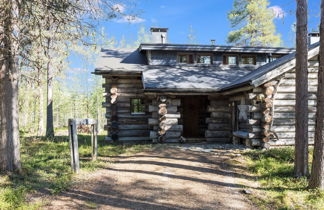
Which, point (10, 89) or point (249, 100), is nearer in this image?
point (10, 89)

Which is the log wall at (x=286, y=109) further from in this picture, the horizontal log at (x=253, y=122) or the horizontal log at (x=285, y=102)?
the horizontal log at (x=253, y=122)

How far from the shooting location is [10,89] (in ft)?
22.3

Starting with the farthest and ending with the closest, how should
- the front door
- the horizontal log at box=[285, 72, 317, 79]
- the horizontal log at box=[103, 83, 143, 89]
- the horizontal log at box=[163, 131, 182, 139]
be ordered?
the front door
the horizontal log at box=[103, 83, 143, 89]
the horizontal log at box=[163, 131, 182, 139]
the horizontal log at box=[285, 72, 317, 79]

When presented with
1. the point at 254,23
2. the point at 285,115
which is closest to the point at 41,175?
the point at 285,115

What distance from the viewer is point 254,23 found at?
2692cm

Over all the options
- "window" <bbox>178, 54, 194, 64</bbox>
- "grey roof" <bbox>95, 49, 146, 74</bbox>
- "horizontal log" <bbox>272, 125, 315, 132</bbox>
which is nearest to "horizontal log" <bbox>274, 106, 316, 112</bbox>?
"horizontal log" <bbox>272, 125, 315, 132</bbox>

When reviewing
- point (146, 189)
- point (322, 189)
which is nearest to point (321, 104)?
point (322, 189)

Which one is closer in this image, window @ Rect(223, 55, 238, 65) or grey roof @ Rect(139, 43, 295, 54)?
grey roof @ Rect(139, 43, 295, 54)

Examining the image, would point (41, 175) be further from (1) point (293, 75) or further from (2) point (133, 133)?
(1) point (293, 75)

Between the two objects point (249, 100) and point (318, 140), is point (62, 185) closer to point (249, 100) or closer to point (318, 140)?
point (318, 140)

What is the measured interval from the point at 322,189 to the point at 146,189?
13.8ft

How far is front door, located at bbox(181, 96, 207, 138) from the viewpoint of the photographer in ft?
53.2

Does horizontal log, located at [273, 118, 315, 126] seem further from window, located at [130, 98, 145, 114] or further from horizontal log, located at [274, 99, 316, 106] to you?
window, located at [130, 98, 145, 114]

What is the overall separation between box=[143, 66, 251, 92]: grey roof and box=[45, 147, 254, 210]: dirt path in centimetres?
411
